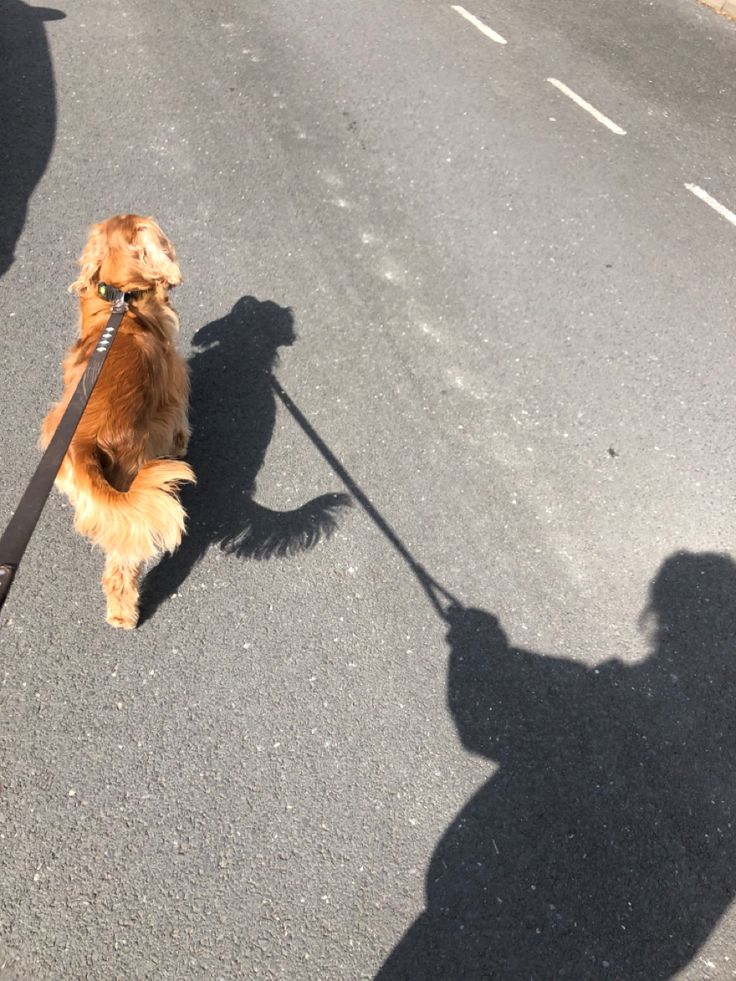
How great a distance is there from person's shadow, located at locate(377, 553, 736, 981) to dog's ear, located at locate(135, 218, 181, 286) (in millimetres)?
2303

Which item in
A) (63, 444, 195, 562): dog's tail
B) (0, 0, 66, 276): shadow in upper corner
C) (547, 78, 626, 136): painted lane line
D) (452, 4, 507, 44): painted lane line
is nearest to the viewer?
(63, 444, 195, 562): dog's tail

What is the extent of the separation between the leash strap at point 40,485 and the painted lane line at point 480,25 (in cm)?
634

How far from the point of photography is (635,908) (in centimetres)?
283

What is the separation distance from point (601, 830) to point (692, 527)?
5.82 ft

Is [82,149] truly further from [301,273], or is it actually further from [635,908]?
[635,908]

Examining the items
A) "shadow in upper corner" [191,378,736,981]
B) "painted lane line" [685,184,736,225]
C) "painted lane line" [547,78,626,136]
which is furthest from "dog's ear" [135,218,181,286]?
"painted lane line" [547,78,626,136]

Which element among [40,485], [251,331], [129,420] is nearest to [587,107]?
[251,331]

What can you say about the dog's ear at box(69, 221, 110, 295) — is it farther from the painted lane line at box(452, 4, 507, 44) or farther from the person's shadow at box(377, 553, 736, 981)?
the painted lane line at box(452, 4, 507, 44)

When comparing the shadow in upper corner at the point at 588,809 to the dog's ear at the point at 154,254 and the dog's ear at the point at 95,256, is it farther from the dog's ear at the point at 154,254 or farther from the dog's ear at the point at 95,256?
the dog's ear at the point at 95,256

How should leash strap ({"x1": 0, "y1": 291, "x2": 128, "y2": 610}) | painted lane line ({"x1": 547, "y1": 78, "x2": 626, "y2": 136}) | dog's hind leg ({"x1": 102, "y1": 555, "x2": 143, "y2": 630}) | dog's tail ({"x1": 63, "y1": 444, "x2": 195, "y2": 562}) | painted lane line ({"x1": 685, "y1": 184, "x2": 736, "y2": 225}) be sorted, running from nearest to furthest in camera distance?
leash strap ({"x1": 0, "y1": 291, "x2": 128, "y2": 610})
dog's tail ({"x1": 63, "y1": 444, "x2": 195, "y2": 562})
dog's hind leg ({"x1": 102, "y1": 555, "x2": 143, "y2": 630})
painted lane line ({"x1": 685, "y1": 184, "x2": 736, "y2": 225})
painted lane line ({"x1": 547, "y1": 78, "x2": 626, "y2": 136})

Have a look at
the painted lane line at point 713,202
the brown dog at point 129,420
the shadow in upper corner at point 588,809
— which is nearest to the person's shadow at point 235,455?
the brown dog at point 129,420

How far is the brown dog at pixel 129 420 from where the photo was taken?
9.02ft

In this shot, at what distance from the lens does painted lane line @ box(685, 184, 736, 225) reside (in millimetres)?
5613

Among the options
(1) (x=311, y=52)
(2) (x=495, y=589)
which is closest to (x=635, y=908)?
(2) (x=495, y=589)
